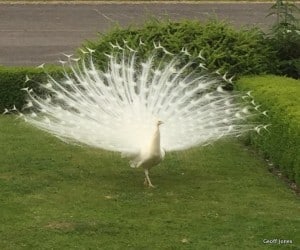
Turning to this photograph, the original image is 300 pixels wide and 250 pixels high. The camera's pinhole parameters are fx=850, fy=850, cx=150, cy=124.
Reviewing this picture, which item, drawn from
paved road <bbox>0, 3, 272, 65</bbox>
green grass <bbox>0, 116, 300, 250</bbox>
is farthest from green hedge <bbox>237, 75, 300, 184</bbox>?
paved road <bbox>0, 3, 272, 65</bbox>

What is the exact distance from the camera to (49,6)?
25.4 meters

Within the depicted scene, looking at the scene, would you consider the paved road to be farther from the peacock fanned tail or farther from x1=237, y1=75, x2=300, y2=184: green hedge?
the peacock fanned tail

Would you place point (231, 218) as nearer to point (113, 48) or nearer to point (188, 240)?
point (188, 240)

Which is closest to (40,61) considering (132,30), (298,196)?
(132,30)

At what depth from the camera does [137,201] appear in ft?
28.8

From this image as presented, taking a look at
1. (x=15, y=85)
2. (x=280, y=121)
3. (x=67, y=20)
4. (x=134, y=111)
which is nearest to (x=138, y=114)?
(x=134, y=111)

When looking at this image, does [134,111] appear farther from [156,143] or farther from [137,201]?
[137,201]

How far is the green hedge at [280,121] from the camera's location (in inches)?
367

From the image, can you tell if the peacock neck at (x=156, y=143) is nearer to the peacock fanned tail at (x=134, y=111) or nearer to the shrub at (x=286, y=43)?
the peacock fanned tail at (x=134, y=111)

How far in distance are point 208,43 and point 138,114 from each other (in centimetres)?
393

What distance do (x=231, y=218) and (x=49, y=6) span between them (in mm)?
18123

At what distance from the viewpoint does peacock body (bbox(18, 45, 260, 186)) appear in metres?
9.20

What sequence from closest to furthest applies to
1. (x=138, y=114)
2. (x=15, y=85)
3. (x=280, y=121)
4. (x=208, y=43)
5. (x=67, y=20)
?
(x=138, y=114)
(x=280, y=121)
(x=208, y=43)
(x=15, y=85)
(x=67, y=20)

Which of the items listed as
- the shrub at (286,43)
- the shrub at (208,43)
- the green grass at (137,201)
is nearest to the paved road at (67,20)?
the shrub at (208,43)
